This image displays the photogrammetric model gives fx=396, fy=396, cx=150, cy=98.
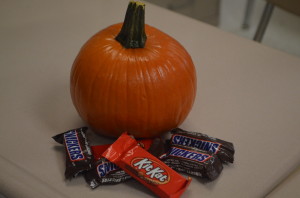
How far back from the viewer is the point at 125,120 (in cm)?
67

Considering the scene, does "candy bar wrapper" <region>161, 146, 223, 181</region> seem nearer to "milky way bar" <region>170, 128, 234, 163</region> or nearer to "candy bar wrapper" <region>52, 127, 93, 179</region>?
"milky way bar" <region>170, 128, 234, 163</region>

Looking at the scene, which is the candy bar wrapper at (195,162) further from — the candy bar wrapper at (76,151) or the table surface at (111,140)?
the candy bar wrapper at (76,151)

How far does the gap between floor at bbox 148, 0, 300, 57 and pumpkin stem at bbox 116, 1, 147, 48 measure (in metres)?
1.59

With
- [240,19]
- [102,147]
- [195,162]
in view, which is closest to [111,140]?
[102,147]

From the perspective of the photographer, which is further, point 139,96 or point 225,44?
point 225,44

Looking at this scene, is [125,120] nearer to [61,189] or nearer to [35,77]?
[61,189]

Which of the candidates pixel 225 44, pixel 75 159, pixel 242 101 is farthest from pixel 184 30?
pixel 75 159

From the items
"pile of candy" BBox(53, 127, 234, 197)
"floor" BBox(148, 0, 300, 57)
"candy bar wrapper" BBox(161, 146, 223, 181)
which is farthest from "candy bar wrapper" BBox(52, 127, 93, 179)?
"floor" BBox(148, 0, 300, 57)

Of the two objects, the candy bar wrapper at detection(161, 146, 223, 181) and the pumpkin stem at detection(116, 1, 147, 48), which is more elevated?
the pumpkin stem at detection(116, 1, 147, 48)

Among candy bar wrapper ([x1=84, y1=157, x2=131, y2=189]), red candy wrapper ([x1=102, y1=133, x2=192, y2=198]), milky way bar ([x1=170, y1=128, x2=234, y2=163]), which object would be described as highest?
milky way bar ([x1=170, y1=128, x2=234, y2=163])

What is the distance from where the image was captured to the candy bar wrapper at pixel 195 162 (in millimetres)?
632

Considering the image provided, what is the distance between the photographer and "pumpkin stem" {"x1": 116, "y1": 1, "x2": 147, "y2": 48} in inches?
25.9

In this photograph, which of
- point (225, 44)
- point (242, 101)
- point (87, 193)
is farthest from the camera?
point (225, 44)

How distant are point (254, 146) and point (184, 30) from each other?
0.49 meters
